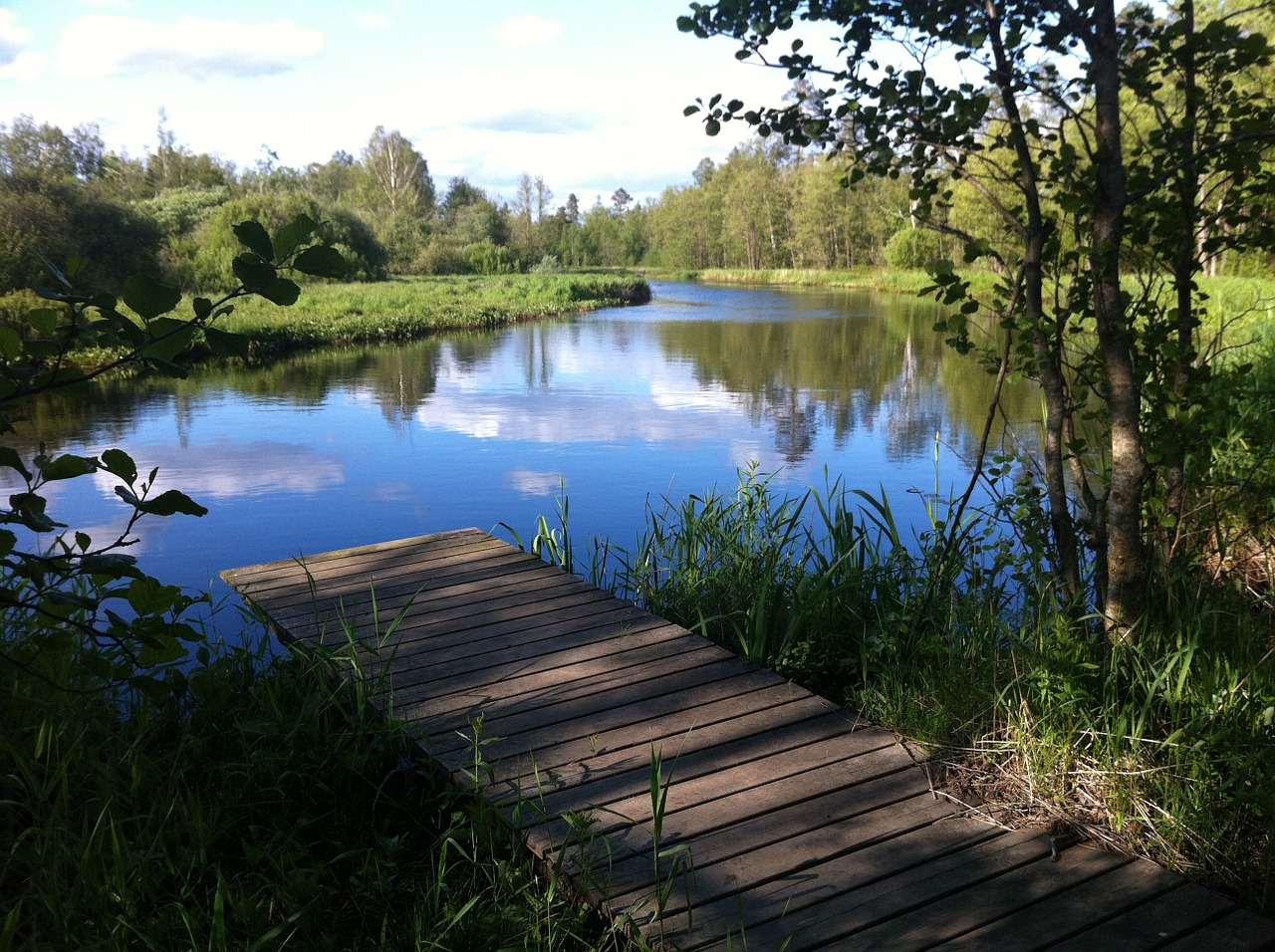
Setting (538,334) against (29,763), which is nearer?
(29,763)

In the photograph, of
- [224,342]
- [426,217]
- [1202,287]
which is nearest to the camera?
[224,342]

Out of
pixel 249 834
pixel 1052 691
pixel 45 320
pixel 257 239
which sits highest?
pixel 257 239

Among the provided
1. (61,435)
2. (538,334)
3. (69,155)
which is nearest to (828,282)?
(538,334)

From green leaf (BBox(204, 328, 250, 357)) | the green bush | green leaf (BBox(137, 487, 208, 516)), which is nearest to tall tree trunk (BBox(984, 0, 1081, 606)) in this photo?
green leaf (BBox(204, 328, 250, 357))

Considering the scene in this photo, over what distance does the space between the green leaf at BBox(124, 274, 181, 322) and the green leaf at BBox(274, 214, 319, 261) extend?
0.56 feet

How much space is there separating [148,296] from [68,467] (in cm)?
29

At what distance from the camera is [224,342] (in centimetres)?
137

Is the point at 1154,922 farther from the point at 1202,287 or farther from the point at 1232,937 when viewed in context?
the point at 1202,287

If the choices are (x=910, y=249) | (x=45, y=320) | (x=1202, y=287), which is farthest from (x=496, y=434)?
(x=910, y=249)

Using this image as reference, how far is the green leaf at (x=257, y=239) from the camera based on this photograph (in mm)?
1395

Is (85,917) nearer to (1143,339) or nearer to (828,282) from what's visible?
(1143,339)

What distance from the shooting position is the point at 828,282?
138 feet

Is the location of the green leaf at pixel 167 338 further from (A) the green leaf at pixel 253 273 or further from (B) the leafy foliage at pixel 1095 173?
(B) the leafy foliage at pixel 1095 173

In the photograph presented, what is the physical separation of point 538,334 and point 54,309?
733 inches
